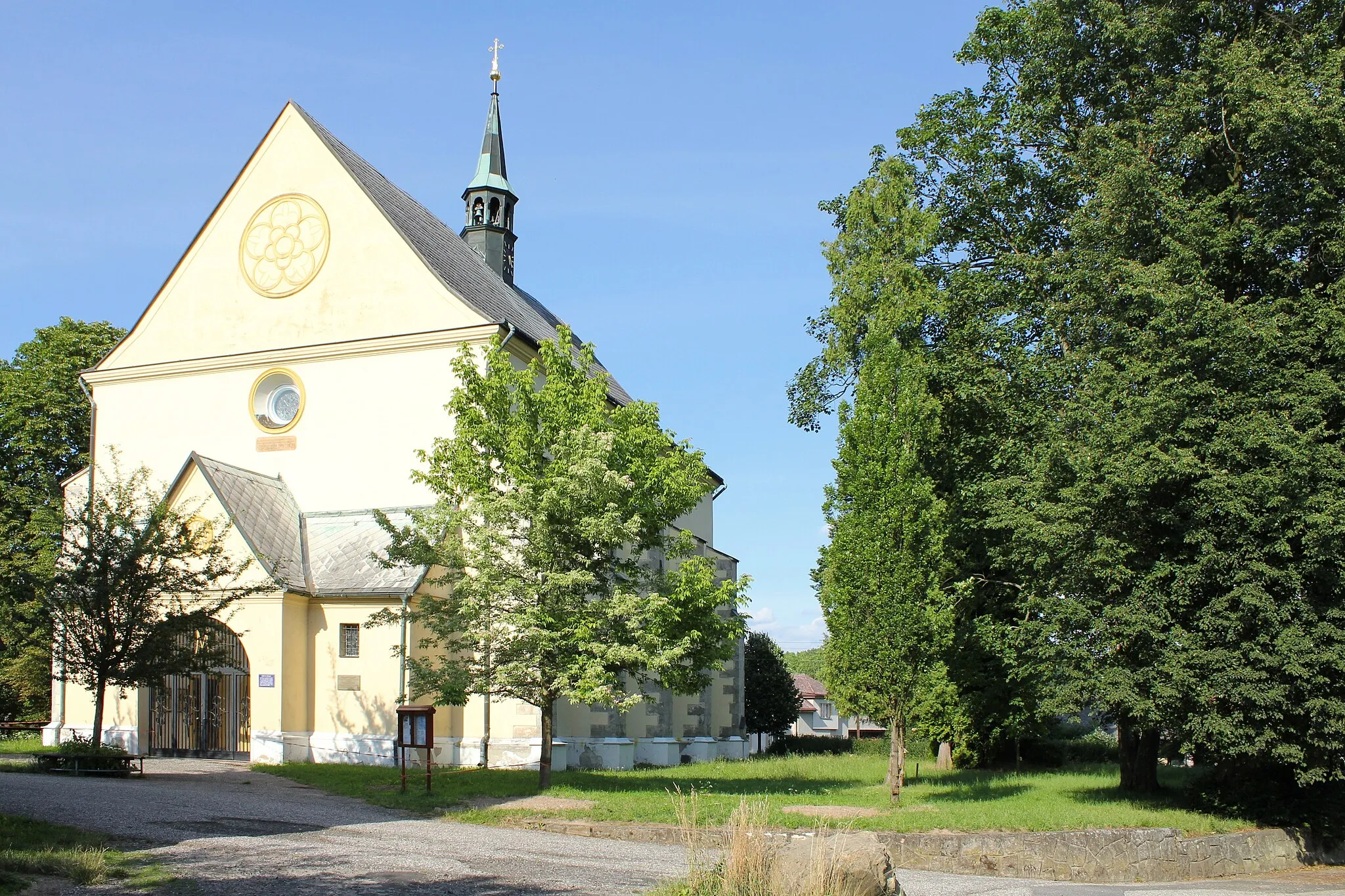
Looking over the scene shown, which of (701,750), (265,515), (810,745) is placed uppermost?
(265,515)

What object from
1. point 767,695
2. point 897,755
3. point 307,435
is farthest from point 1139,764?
point 767,695

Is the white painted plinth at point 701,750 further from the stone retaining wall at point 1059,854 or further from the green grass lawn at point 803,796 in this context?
the stone retaining wall at point 1059,854

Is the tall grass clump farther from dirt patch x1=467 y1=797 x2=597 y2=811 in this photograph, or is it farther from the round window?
the round window

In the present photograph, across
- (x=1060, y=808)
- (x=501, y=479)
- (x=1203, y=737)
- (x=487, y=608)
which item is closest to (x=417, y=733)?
(x=487, y=608)

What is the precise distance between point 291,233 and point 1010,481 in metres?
17.0

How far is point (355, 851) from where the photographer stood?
10922 mm

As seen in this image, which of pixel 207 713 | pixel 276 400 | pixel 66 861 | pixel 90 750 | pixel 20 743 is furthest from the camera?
pixel 276 400

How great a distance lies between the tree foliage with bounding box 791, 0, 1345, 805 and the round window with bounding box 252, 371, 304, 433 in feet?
41.5

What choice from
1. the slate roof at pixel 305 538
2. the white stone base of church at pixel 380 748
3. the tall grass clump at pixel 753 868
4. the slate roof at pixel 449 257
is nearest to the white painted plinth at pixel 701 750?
the white stone base of church at pixel 380 748

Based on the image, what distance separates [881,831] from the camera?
13352 millimetres

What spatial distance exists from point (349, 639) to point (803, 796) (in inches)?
382

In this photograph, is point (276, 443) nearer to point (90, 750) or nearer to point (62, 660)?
point (62, 660)

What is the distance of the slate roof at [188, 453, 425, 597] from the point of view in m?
21.4

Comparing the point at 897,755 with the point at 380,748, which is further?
the point at 380,748
